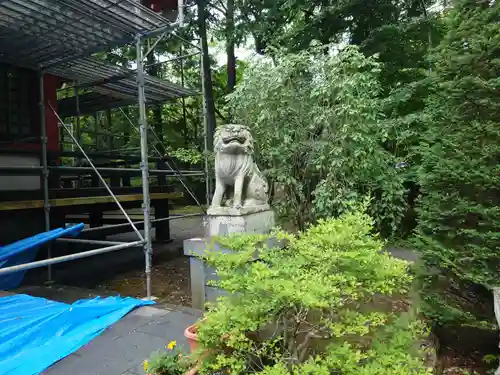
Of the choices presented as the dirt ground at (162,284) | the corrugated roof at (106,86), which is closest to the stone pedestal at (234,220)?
the dirt ground at (162,284)

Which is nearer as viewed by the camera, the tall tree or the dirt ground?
the tall tree

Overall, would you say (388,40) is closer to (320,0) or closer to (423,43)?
(423,43)

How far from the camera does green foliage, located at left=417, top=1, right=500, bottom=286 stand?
292cm

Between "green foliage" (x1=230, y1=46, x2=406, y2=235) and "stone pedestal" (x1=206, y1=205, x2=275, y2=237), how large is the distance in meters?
1.33

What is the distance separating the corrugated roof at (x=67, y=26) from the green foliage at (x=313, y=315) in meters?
3.22

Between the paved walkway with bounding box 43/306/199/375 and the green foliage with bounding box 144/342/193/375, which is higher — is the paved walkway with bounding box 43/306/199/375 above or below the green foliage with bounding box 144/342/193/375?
below

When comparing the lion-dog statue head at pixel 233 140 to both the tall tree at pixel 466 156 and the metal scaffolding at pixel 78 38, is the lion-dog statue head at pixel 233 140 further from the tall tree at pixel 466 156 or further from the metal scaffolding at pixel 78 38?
the tall tree at pixel 466 156

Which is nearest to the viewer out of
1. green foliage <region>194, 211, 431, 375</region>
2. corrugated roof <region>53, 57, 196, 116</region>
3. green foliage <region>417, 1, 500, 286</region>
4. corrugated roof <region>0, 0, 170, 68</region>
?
green foliage <region>194, 211, 431, 375</region>

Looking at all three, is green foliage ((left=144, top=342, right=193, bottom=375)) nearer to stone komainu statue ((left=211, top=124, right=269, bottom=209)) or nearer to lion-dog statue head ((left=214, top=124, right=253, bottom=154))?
stone komainu statue ((left=211, top=124, right=269, bottom=209))

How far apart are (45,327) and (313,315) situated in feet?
8.20

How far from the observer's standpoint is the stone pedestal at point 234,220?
165 inches

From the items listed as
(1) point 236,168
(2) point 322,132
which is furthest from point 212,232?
(2) point 322,132

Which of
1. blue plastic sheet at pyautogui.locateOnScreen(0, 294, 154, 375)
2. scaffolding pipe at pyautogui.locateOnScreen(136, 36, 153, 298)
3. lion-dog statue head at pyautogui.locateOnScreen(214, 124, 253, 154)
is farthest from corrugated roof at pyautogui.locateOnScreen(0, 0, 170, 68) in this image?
blue plastic sheet at pyautogui.locateOnScreen(0, 294, 154, 375)

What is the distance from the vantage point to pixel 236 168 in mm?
4363
